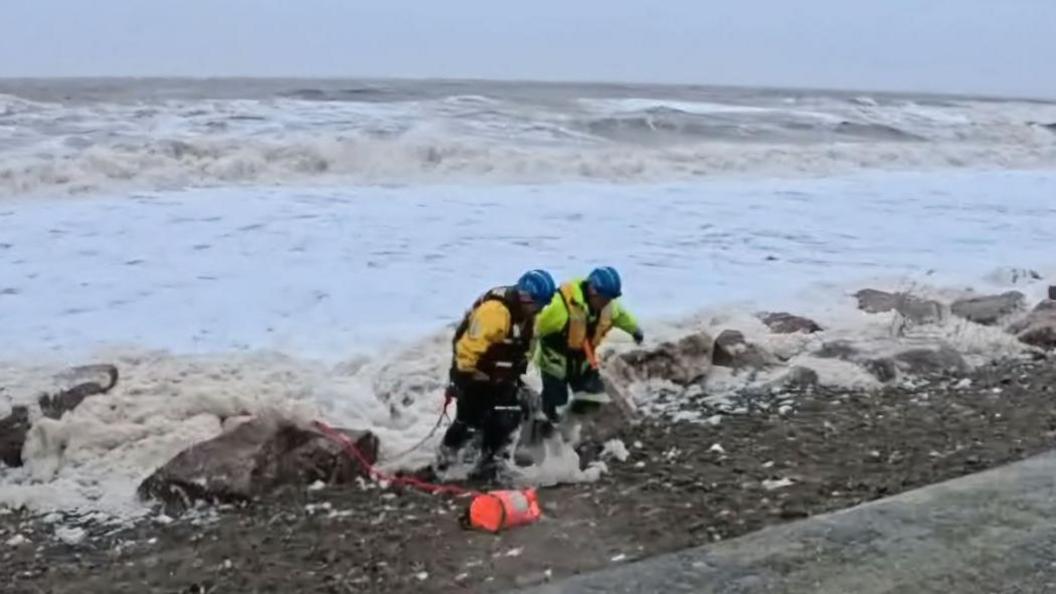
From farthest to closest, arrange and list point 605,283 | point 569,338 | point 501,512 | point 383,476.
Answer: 1. point 569,338
2. point 605,283
3. point 383,476
4. point 501,512

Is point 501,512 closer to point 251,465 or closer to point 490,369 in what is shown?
point 490,369

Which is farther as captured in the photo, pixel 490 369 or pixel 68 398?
pixel 68 398

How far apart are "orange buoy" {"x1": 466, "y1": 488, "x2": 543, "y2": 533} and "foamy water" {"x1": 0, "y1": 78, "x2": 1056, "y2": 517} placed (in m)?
0.63

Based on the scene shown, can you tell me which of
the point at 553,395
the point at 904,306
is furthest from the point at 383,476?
the point at 904,306

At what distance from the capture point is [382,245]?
500 inches

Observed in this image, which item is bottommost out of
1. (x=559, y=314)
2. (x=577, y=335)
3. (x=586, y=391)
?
(x=586, y=391)

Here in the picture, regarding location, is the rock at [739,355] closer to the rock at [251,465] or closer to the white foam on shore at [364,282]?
the white foam on shore at [364,282]

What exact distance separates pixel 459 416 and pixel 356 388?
1.79m

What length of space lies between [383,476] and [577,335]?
3.70 ft

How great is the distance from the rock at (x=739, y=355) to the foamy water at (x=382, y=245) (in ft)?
0.97

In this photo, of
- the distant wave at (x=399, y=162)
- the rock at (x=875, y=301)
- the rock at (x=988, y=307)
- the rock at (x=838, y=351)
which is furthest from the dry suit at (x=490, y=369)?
the distant wave at (x=399, y=162)

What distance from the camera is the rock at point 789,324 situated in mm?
9328

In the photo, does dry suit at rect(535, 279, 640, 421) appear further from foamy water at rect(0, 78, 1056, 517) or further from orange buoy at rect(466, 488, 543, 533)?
A: orange buoy at rect(466, 488, 543, 533)

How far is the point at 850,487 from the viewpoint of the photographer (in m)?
5.73
